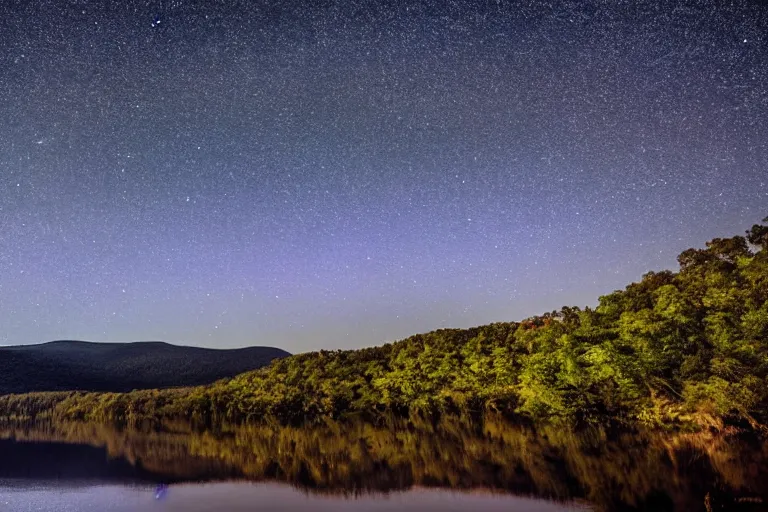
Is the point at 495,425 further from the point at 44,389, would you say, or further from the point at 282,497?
the point at 44,389

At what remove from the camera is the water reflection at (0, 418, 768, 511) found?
17125 mm

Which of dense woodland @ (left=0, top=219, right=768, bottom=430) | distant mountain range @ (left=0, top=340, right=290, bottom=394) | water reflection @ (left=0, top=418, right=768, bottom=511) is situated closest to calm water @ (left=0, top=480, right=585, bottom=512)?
water reflection @ (left=0, top=418, right=768, bottom=511)

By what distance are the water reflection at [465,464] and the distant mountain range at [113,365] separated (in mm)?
113937

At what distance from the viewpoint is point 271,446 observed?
35312 mm

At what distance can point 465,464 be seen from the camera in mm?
23984

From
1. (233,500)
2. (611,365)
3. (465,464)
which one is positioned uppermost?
(611,365)

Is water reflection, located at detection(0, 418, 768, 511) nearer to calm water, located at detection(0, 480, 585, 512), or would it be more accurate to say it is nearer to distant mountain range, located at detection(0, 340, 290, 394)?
calm water, located at detection(0, 480, 585, 512)

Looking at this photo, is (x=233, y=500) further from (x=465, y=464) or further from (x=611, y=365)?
(x=611, y=365)

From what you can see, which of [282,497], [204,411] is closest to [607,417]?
[282,497]

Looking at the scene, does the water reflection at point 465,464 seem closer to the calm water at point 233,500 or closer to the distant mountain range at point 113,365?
the calm water at point 233,500

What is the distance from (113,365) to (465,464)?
165620 millimetres

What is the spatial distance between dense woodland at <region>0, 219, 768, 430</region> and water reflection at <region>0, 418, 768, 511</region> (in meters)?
3.43

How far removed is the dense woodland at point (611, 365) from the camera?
89.3ft

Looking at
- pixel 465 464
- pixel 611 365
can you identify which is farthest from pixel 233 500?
pixel 611 365
